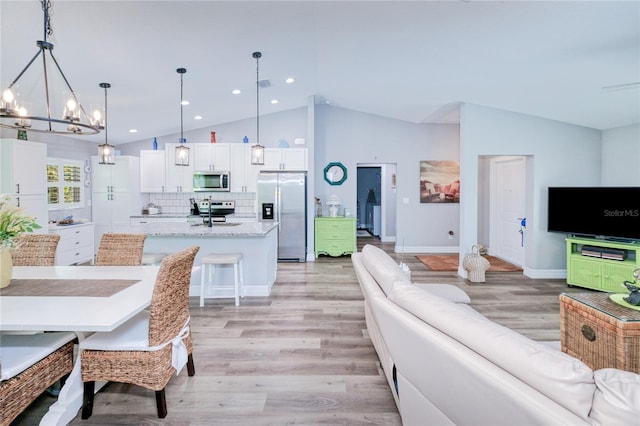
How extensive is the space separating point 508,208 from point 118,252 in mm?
6599

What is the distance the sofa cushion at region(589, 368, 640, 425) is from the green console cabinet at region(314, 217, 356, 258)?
639cm

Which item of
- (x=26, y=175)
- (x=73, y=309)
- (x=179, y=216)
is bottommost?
(x=73, y=309)

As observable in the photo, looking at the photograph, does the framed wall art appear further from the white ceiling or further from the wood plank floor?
the wood plank floor

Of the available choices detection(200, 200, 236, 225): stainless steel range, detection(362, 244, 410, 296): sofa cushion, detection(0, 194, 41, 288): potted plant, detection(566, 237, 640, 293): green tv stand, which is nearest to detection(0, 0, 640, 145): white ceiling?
detection(0, 194, 41, 288): potted plant

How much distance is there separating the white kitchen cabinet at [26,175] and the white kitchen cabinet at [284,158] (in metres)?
3.58

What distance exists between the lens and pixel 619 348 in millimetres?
2336

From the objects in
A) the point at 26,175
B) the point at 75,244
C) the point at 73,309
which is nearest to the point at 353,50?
the point at 73,309

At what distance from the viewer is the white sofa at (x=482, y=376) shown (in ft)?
3.34

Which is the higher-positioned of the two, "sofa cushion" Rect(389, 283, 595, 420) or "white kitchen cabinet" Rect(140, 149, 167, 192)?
"white kitchen cabinet" Rect(140, 149, 167, 192)

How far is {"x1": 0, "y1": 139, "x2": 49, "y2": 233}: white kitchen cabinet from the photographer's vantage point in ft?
15.6

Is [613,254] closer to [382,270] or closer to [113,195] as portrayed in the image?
[382,270]

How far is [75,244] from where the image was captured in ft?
19.8

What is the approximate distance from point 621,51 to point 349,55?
2812mm

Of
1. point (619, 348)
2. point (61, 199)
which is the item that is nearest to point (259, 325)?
point (619, 348)
